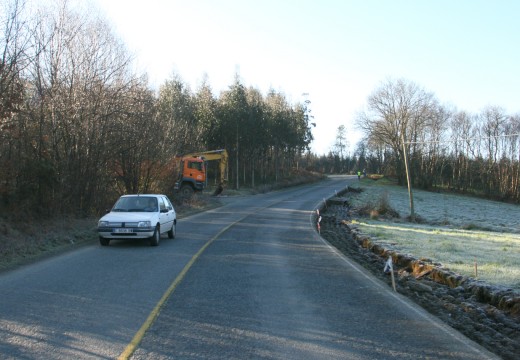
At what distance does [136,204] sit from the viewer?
1584 cm

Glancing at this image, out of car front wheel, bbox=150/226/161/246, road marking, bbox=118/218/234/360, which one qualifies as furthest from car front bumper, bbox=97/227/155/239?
road marking, bbox=118/218/234/360

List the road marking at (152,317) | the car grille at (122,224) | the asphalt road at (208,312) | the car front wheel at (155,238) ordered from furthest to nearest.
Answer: the car front wheel at (155,238) < the car grille at (122,224) < the asphalt road at (208,312) < the road marking at (152,317)

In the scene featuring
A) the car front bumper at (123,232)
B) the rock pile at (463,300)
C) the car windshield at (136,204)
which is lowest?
the rock pile at (463,300)

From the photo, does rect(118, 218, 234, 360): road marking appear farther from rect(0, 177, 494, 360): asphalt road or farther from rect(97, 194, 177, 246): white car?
rect(97, 194, 177, 246): white car

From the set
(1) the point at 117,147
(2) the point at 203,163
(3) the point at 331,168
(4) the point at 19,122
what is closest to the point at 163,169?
(1) the point at 117,147

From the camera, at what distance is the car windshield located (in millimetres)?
15555

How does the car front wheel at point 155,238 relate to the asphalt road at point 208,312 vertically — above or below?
above

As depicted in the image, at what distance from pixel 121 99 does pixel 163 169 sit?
30.8 feet

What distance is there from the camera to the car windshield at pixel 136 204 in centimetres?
1555

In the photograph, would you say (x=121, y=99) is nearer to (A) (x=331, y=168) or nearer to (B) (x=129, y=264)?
(B) (x=129, y=264)

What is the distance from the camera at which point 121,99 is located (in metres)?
21.1

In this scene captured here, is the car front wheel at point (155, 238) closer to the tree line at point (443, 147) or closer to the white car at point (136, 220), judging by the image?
the white car at point (136, 220)

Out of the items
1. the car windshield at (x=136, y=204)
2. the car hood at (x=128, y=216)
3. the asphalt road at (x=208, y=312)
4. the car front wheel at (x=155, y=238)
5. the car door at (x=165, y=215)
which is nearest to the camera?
→ the asphalt road at (x=208, y=312)

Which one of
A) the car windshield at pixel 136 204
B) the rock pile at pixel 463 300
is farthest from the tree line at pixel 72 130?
the rock pile at pixel 463 300
